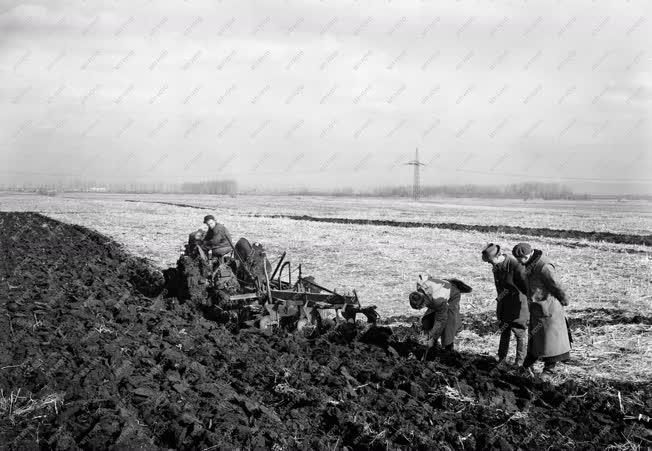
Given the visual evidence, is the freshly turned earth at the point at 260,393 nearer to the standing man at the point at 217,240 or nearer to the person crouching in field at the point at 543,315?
the person crouching in field at the point at 543,315

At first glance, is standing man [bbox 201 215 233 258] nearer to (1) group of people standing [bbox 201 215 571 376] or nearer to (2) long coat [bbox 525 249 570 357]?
(1) group of people standing [bbox 201 215 571 376]

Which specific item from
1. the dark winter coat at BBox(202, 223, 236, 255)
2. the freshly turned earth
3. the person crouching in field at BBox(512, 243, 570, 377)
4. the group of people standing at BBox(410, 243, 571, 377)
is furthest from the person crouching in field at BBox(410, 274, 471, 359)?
the dark winter coat at BBox(202, 223, 236, 255)

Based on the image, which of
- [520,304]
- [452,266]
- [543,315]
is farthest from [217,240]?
[452,266]

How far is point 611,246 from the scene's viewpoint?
22094 millimetres

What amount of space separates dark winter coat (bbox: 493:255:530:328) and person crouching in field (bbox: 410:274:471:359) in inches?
18.4

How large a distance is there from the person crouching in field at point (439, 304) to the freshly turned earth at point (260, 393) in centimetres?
37

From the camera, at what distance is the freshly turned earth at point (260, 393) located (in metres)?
4.65

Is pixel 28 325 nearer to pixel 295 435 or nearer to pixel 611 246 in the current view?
pixel 295 435

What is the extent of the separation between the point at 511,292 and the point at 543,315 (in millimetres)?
684

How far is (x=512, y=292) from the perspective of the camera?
6824 mm

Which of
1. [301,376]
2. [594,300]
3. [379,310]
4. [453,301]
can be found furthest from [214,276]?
[594,300]

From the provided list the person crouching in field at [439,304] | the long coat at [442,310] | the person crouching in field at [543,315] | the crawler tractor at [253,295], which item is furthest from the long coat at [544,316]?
the crawler tractor at [253,295]

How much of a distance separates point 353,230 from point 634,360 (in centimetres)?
2088

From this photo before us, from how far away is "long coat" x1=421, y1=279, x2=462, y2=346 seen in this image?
21.4ft
